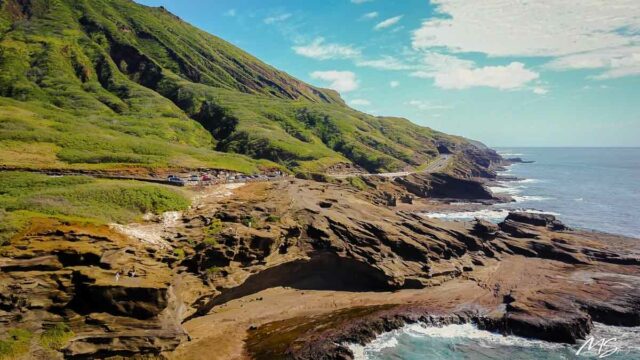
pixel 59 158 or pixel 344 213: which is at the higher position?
pixel 59 158

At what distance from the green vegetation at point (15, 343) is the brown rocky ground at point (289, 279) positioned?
1069mm

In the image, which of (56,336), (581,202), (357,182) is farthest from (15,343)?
(581,202)

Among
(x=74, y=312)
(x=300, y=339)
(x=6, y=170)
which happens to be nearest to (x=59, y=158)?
(x=6, y=170)

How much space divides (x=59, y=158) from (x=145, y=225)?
35975 millimetres

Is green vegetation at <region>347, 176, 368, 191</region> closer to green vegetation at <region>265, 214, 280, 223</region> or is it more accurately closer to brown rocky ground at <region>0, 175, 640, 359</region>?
brown rocky ground at <region>0, 175, 640, 359</region>

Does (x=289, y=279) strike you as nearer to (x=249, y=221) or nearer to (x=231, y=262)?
(x=231, y=262)

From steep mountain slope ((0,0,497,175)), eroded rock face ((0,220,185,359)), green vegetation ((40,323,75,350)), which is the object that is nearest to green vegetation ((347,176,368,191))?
steep mountain slope ((0,0,497,175))

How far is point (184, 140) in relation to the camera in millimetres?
113750

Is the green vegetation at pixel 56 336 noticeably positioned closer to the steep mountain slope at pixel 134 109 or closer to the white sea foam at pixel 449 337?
the white sea foam at pixel 449 337

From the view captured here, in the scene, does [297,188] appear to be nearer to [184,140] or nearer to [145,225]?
[145,225]

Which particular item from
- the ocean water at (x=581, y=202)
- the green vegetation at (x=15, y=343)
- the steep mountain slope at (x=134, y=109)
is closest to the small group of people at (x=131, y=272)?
the green vegetation at (x=15, y=343)

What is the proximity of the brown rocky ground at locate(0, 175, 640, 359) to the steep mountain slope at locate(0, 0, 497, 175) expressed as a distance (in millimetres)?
34080

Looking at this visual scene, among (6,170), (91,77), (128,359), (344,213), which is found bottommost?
(128,359)

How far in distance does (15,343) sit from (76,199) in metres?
21.8
